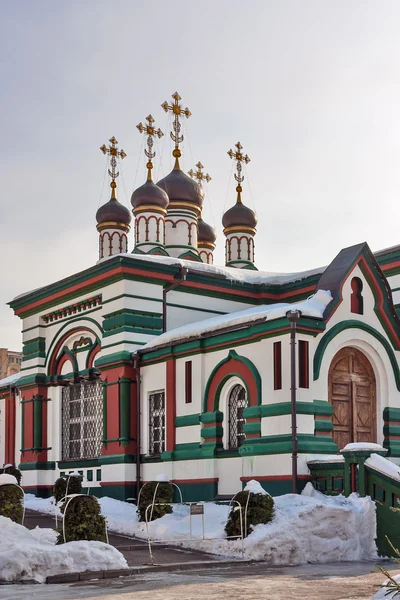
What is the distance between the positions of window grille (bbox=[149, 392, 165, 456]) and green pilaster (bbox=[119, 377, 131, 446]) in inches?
20.8

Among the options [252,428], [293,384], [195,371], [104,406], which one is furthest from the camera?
[104,406]

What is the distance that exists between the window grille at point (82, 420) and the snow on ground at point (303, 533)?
6342 millimetres

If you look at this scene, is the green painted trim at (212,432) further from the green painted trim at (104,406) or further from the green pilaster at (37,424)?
the green pilaster at (37,424)

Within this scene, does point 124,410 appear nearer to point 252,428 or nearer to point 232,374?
point 232,374

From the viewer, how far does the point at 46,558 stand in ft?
35.9

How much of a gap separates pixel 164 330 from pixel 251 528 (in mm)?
7757

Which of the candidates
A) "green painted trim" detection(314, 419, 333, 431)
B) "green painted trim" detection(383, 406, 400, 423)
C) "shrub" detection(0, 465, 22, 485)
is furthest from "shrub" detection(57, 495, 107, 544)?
"shrub" detection(0, 465, 22, 485)

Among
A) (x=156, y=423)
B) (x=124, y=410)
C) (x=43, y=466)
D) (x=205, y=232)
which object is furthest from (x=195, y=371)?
(x=205, y=232)

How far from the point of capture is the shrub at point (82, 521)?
40.9 ft

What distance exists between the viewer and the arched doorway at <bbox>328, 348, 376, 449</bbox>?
1711cm

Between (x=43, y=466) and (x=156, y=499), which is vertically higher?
(x=43, y=466)

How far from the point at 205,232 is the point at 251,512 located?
1950 cm

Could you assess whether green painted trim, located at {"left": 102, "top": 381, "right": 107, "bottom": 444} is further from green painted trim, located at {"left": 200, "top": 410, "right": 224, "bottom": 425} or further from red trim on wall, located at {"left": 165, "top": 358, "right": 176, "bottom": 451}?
green painted trim, located at {"left": 200, "top": 410, "right": 224, "bottom": 425}

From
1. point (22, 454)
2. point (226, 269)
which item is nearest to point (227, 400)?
point (226, 269)
